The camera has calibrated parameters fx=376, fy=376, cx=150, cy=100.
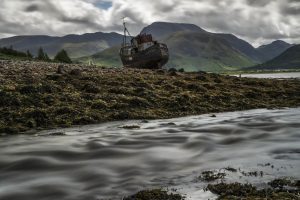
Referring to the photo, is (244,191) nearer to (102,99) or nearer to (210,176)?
(210,176)

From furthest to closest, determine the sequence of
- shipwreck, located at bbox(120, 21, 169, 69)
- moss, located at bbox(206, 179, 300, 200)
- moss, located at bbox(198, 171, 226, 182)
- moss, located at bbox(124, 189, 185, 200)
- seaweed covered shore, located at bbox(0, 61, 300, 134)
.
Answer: shipwreck, located at bbox(120, 21, 169, 69) → seaweed covered shore, located at bbox(0, 61, 300, 134) → moss, located at bbox(198, 171, 226, 182) → moss, located at bbox(124, 189, 185, 200) → moss, located at bbox(206, 179, 300, 200)

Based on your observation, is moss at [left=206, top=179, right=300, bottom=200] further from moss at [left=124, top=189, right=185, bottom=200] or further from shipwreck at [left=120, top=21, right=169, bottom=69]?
shipwreck at [left=120, top=21, right=169, bottom=69]

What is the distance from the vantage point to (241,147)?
12133mm

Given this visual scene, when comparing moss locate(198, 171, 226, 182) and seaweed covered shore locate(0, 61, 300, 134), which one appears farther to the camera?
Result: seaweed covered shore locate(0, 61, 300, 134)

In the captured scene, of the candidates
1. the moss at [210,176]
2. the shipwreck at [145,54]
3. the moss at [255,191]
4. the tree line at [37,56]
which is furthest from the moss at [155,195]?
the tree line at [37,56]

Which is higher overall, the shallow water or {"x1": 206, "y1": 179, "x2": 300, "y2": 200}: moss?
{"x1": 206, "y1": 179, "x2": 300, "y2": 200}: moss

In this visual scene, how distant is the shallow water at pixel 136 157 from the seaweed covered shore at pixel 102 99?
1.59 metres

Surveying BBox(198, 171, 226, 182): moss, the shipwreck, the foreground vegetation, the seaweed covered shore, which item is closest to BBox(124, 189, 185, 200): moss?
the foreground vegetation

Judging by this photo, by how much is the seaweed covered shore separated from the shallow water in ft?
5.21

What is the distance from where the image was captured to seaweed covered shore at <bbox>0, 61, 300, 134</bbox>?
53.2ft

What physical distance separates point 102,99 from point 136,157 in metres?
9.66

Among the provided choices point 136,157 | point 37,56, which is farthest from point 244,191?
point 37,56

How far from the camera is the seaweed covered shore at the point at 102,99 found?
16.2 meters

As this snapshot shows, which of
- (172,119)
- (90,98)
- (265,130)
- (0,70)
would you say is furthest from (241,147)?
(0,70)
